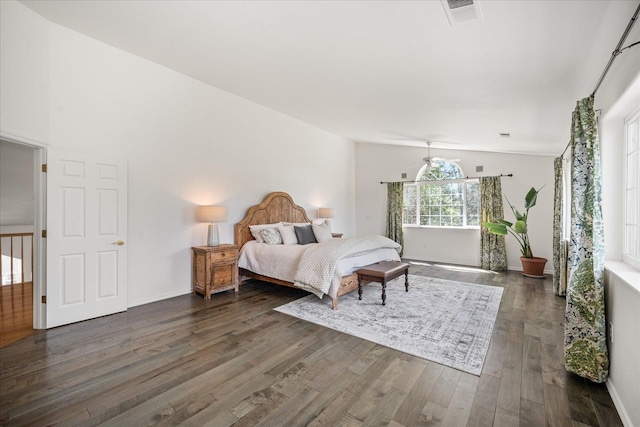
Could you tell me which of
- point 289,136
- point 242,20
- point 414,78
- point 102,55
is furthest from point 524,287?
point 102,55

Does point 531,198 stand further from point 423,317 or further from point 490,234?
point 423,317

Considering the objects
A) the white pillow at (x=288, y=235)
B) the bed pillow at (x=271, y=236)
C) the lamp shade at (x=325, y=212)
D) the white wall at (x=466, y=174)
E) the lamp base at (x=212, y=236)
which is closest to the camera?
the lamp base at (x=212, y=236)

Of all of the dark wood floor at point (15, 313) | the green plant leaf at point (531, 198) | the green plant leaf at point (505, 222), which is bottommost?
the dark wood floor at point (15, 313)

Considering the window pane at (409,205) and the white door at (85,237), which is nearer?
the white door at (85,237)

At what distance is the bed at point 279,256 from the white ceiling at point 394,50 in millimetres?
2163

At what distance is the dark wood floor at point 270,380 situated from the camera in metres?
1.84

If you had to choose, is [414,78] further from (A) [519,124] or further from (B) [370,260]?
(B) [370,260]

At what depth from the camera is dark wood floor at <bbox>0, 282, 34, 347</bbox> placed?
118 inches

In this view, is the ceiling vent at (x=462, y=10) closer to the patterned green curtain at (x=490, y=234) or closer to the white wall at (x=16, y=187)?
the patterned green curtain at (x=490, y=234)

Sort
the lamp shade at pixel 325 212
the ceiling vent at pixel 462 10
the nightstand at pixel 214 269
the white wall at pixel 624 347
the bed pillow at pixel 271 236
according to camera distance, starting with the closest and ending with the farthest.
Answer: the white wall at pixel 624 347 → the ceiling vent at pixel 462 10 → the nightstand at pixel 214 269 → the bed pillow at pixel 271 236 → the lamp shade at pixel 325 212

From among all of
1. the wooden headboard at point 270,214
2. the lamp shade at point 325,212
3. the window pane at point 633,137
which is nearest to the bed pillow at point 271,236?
the wooden headboard at point 270,214

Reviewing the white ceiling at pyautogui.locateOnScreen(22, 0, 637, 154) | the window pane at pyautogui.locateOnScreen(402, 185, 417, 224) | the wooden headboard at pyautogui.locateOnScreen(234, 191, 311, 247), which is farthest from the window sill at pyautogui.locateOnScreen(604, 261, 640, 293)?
the window pane at pyautogui.locateOnScreen(402, 185, 417, 224)

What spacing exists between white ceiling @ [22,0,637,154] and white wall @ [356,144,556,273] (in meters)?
1.69

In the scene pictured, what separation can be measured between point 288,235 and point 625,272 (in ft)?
14.1
